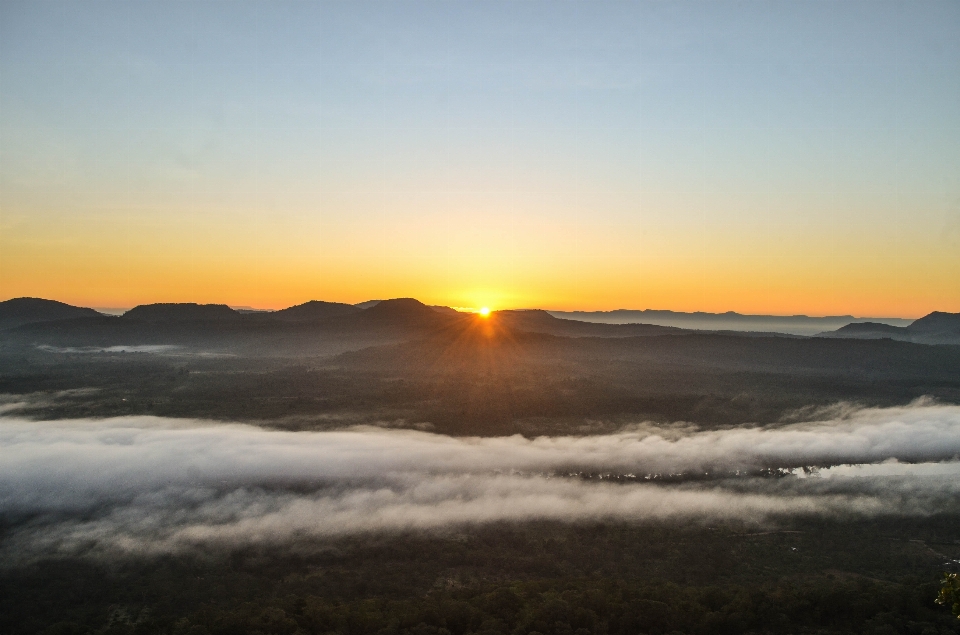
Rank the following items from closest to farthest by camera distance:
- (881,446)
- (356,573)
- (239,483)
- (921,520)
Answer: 1. (356,573)
2. (921,520)
3. (239,483)
4. (881,446)

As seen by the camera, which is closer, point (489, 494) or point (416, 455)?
point (489, 494)

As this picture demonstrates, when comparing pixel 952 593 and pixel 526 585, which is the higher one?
pixel 952 593

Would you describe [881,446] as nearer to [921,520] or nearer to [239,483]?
[921,520]

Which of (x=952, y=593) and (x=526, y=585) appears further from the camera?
(x=526, y=585)

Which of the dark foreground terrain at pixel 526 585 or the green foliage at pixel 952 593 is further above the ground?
the green foliage at pixel 952 593

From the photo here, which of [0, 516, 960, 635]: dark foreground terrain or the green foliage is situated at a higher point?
the green foliage

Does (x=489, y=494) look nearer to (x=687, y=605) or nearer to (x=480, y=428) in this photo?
(x=687, y=605)

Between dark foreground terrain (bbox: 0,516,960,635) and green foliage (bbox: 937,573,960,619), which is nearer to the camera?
green foliage (bbox: 937,573,960,619)

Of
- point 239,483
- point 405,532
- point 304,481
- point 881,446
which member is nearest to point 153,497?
point 239,483

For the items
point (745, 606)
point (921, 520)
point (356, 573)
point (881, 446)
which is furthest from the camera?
point (881, 446)

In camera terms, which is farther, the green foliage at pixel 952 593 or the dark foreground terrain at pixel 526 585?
the dark foreground terrain at pixel 526 585
